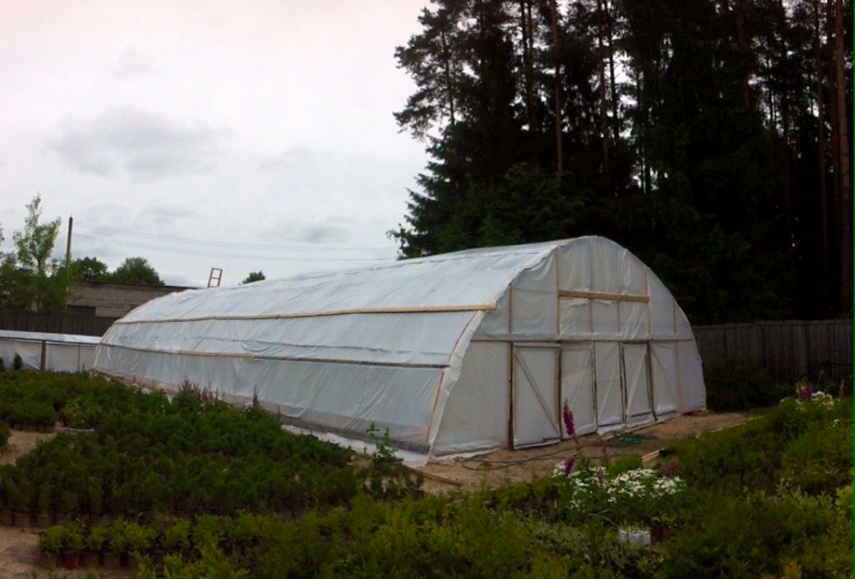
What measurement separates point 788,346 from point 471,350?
10.4 meters

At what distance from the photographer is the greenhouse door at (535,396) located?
40.8 ft

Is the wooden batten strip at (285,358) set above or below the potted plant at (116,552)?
above

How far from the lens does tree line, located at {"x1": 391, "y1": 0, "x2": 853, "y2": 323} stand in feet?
77.7

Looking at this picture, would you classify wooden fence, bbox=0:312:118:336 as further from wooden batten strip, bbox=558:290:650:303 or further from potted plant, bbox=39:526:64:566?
potted plant, bbox=39:526:64:566

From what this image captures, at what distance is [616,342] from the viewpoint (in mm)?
14953

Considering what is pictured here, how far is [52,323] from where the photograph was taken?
2938cm

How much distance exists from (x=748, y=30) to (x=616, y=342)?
18.4 m

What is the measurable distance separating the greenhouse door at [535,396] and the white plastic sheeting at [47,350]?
16490 mm

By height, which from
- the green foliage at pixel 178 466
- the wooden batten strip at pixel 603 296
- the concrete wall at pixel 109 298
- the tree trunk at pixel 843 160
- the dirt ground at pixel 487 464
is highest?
the tree trunk at pixel 843 160

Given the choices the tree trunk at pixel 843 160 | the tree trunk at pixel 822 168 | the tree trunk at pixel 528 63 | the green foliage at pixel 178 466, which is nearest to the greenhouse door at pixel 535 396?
the green foliage at pixel 178 466

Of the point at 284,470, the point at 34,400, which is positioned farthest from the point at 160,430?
the point at 34,400

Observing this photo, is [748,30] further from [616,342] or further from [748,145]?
[616,342]

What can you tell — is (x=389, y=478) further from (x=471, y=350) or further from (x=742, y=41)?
(x=742, y=41)

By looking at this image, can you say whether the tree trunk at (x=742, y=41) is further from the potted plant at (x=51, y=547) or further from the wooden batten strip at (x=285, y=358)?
the potted plant at (x=51, y=547)
